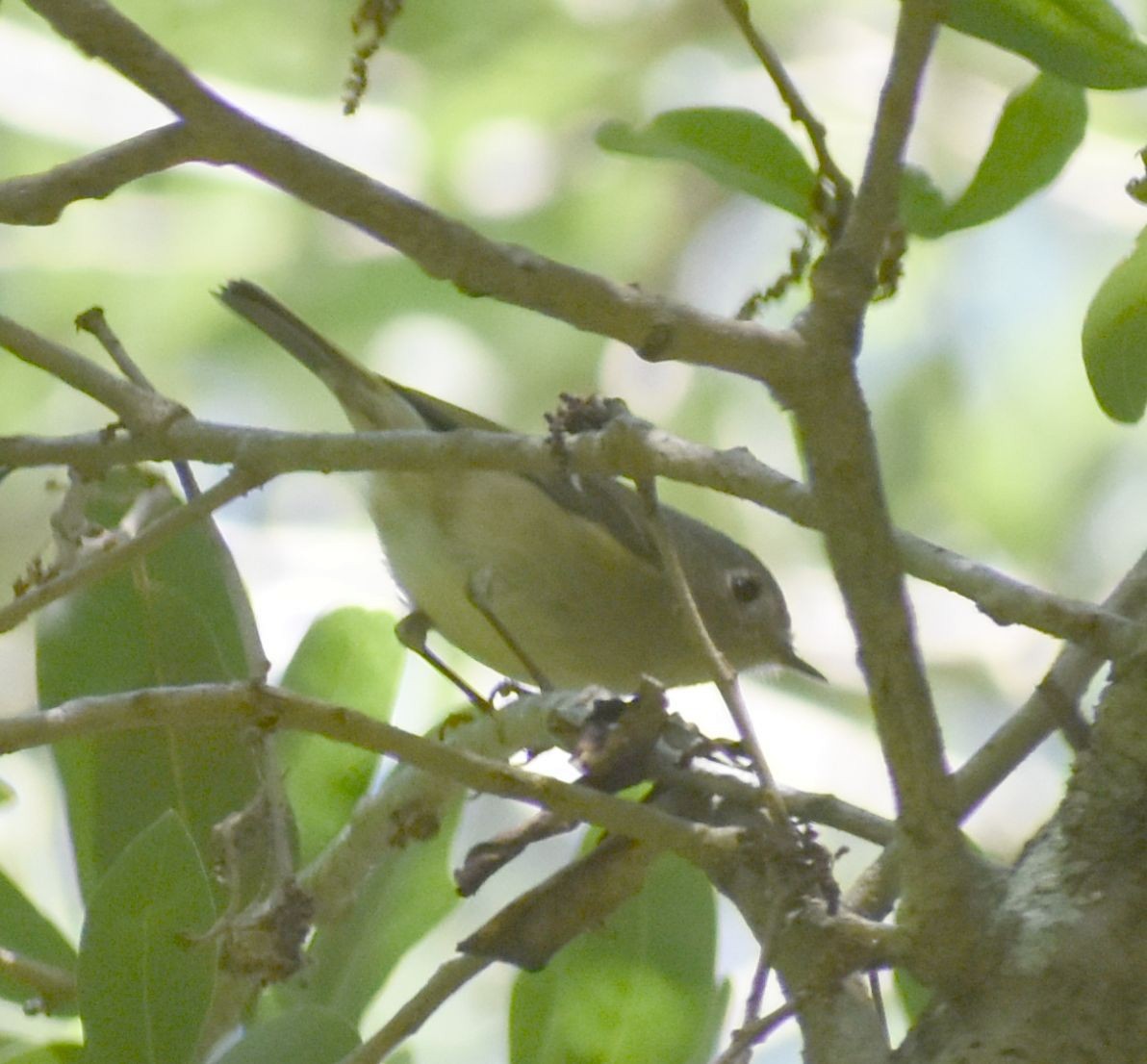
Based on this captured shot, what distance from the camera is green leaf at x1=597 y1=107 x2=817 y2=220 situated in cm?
133

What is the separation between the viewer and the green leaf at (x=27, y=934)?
168 centimetres

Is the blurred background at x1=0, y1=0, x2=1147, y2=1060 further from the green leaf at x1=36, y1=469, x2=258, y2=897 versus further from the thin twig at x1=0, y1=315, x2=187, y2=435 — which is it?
the thin twig at x1=0, y1=315, x2=187, y2=435

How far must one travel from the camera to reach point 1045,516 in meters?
4.18

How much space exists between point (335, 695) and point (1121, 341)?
3.47 ft

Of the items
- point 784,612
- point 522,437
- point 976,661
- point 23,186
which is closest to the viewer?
point 23,186

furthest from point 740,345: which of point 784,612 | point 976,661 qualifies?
point 976,661

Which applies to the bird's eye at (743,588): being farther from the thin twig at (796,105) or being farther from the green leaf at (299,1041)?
the thin twig at (796,105)

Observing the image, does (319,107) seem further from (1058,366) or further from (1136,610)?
(1136,610)

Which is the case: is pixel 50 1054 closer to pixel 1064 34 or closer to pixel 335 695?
pixel 335 695

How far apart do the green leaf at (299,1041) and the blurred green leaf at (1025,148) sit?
0.81m

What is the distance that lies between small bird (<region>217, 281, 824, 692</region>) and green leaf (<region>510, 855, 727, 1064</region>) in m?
0.96

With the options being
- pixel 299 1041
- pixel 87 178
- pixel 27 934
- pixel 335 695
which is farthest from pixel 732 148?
pixel 27 934

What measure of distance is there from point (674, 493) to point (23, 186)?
347 centimetres

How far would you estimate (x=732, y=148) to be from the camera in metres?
1.35
